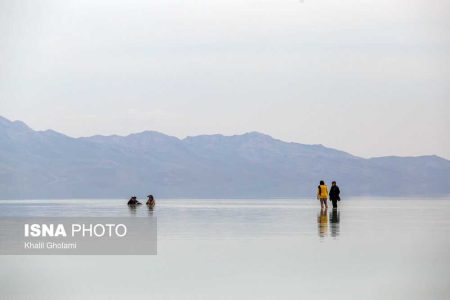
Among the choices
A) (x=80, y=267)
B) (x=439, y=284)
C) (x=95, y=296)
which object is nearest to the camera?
(x=95, y=296)

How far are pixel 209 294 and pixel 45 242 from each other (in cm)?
1026

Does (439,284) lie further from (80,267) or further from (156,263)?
(80,267)

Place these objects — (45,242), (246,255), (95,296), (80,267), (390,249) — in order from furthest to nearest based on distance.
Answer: (45,242) → (390,249) → (246,255) → (80,267) → (95,296)

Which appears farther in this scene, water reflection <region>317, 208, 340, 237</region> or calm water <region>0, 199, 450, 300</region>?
water reflection <region>317, 208, 340, 237</region>

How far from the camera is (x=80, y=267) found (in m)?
19.0

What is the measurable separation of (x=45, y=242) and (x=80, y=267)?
5926 mm

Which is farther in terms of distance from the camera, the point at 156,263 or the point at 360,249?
the point at 360,249

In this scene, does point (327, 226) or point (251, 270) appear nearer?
point (251, 270)

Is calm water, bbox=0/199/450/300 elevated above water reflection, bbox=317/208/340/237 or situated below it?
below

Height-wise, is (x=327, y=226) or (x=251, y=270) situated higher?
(x=327, y=226)

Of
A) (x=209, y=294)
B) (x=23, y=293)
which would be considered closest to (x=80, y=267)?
(x=23, y=293)

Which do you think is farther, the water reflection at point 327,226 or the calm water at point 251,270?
the water reflection at point 327,226

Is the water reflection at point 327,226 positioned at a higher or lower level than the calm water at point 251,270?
higher

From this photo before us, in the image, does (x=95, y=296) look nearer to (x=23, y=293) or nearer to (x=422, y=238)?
(x=23, y=293)
